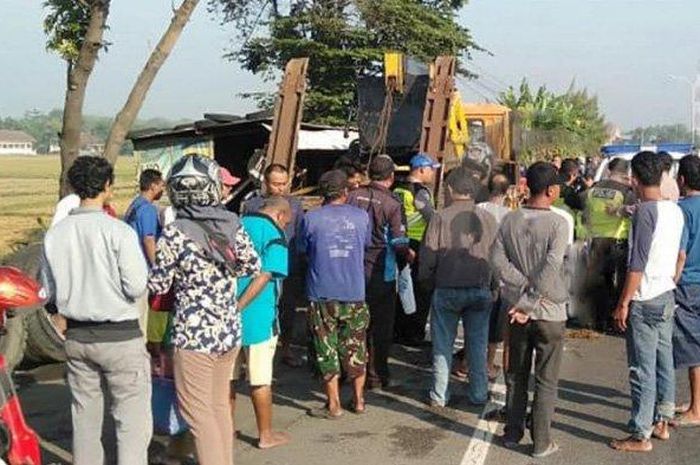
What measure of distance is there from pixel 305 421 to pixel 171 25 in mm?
6213

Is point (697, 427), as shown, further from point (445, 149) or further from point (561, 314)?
point (445, 149)

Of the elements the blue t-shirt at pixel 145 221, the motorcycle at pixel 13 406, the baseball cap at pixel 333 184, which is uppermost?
the baseball cap at pixel 333 184

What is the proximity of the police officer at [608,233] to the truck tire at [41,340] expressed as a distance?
17.5 feet

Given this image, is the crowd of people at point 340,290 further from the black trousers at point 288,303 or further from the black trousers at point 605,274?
the black trousers at point 605,274

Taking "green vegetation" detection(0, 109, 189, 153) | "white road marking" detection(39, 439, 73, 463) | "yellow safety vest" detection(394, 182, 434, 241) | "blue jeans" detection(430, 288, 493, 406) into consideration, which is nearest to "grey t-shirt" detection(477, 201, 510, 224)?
"blue jeans" detection(430, 288, 493, 406)

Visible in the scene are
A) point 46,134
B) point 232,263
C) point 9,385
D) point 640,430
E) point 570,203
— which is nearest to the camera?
point 9,385

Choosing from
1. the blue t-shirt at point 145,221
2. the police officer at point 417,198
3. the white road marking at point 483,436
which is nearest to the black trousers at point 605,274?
the police officer at point 417,198

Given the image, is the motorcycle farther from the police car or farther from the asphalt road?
the police car

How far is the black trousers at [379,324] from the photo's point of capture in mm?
7246

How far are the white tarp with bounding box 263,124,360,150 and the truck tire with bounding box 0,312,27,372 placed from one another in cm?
567

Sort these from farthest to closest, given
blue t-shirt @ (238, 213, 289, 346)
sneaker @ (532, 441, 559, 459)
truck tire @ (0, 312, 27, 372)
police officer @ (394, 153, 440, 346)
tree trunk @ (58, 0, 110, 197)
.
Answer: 1. tree trunk @ (58, 0, 110, 197)
2. police officer @ (394, 153, 440, 346)
3. truck tire @ (0, 312, 27, 372)
4. sneaker @ (532, 441, 559, 459)
5. blue t-shirt @ (238, 213, 289, 346)

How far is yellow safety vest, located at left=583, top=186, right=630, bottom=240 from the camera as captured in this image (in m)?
9.04

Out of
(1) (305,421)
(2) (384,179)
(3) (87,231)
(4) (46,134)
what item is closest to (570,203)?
(2) (384,179)

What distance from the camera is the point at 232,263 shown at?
15.6 feet
